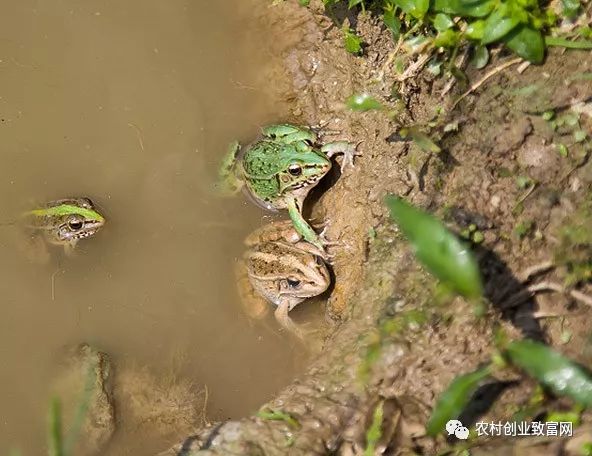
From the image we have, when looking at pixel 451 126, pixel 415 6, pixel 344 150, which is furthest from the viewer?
pixel 344 150

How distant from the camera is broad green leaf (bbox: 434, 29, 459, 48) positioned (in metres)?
4.04

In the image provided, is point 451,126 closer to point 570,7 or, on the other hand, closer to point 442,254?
point 570,7

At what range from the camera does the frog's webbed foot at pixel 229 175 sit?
17.3ft

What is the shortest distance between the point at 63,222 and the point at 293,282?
6.45ft

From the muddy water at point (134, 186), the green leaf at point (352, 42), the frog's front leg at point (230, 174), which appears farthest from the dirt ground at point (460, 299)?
the frog's front leg at point (230, 174)

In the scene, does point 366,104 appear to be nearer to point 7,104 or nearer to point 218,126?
point 218,126

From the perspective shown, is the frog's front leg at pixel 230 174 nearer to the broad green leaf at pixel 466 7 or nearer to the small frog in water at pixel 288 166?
the small frog in water at pixel 288 166

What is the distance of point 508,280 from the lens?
3707 mm

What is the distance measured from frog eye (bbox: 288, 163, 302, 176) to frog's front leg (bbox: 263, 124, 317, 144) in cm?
29

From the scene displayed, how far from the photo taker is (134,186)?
5387 mm

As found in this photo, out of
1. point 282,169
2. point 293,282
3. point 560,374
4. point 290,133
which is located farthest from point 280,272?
point 560,374

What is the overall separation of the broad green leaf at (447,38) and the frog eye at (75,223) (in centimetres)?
312

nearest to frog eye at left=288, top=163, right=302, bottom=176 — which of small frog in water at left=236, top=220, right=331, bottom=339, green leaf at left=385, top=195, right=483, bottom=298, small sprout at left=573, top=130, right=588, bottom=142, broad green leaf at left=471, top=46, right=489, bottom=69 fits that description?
small frog in water at left=236, top=220, right=331, bottom=339

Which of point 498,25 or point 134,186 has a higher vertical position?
point 498,25
